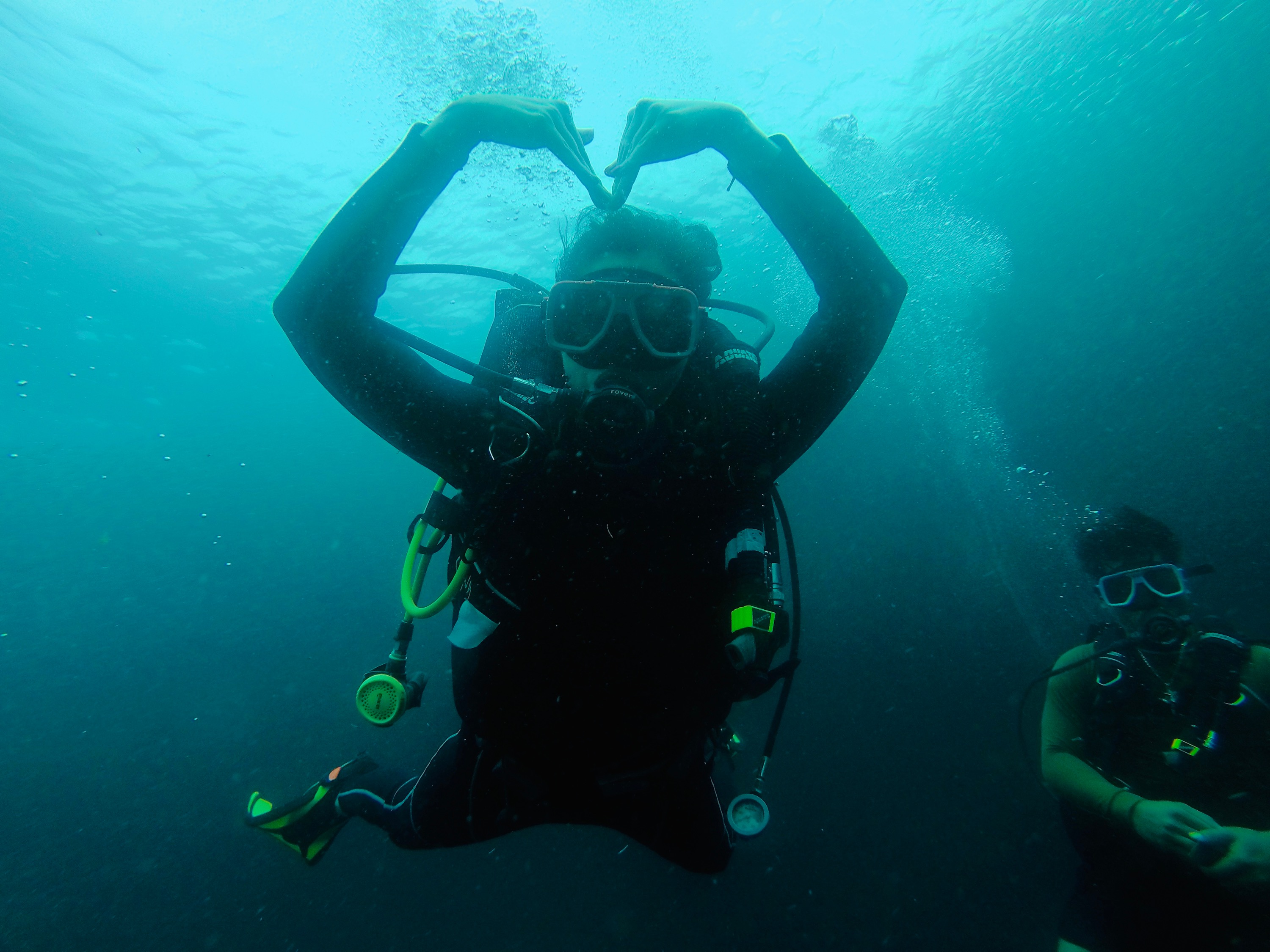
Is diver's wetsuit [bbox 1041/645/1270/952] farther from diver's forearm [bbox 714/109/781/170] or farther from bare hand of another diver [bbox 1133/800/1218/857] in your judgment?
diver's forearm [bbox 714/109/781/170]

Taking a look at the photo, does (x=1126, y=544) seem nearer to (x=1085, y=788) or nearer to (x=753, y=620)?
(x=1085, y=788)

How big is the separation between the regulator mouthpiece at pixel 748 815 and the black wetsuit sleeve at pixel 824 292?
1933mm

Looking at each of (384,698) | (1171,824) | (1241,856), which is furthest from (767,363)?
(384,698)

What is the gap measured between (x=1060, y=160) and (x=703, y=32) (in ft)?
59.9

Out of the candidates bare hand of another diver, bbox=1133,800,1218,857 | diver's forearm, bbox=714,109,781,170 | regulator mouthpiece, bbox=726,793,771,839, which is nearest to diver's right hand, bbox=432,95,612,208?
diver's forearm, bbox=714,109,781,170

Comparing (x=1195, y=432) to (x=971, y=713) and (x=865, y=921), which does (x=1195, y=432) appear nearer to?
(x=971, y=713)

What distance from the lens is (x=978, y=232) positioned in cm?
2397

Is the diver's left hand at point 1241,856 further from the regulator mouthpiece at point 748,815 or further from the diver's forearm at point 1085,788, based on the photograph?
the regulator mouthpiece at point 748,815

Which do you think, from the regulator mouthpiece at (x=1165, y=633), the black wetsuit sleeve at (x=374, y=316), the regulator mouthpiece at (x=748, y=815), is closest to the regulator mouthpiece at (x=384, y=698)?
the black wetsuit sleeve at (x=374, y=316)

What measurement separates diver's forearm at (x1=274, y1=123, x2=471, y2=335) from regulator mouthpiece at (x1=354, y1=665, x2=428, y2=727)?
1.56 m

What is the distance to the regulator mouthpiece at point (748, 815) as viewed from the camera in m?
2.60

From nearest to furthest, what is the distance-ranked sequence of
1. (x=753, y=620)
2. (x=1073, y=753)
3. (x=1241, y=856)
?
(x=753, y=620), (x=1241, y=856), (x=1073, y=753)

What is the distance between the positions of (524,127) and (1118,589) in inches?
203

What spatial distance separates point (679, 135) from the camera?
1.96m
